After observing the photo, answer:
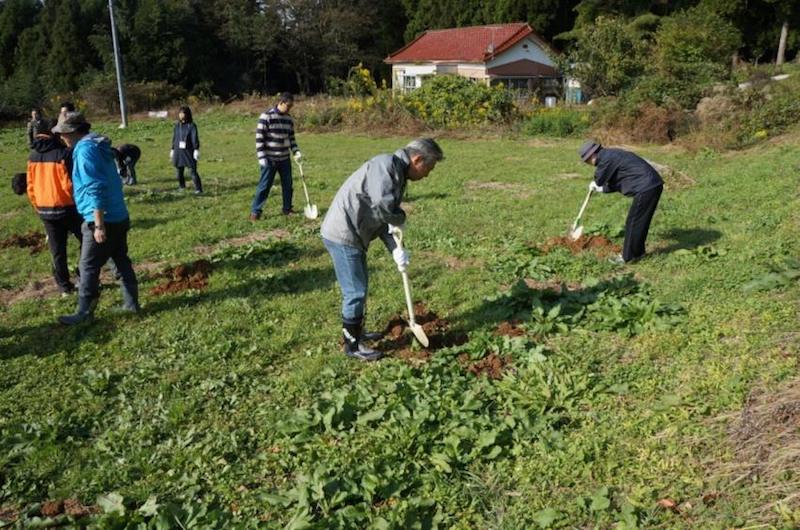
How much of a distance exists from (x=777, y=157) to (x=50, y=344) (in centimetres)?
1369

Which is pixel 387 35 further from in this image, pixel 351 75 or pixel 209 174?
pixel 209 174

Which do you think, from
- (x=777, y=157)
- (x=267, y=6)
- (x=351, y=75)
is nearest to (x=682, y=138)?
Result: (x=777, y=157)

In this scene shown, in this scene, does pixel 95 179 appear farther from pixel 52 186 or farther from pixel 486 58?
pixel 486 58

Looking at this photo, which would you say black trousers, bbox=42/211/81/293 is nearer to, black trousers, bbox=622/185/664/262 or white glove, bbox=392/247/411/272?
white glove, bbox=392/247/411/272

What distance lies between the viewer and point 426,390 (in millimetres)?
4582

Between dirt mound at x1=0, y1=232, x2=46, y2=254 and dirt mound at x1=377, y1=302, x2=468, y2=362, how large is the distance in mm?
5755

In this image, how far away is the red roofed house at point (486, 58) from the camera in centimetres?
3662

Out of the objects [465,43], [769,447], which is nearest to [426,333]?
[769,447]

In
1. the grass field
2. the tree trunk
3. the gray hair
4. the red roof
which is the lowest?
the grass field

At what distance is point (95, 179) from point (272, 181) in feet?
14.0

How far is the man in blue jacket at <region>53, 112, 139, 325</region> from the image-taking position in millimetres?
5582

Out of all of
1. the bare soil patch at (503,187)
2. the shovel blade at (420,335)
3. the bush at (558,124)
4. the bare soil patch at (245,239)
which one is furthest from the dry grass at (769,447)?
the bush at (558,124)

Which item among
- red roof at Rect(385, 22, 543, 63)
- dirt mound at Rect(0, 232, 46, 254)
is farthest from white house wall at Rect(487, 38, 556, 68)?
dirt mound at Rect(0, 232, 46, 254)

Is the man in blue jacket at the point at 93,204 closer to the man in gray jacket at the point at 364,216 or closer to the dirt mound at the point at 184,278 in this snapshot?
the dirt mound at the point at 184,278
